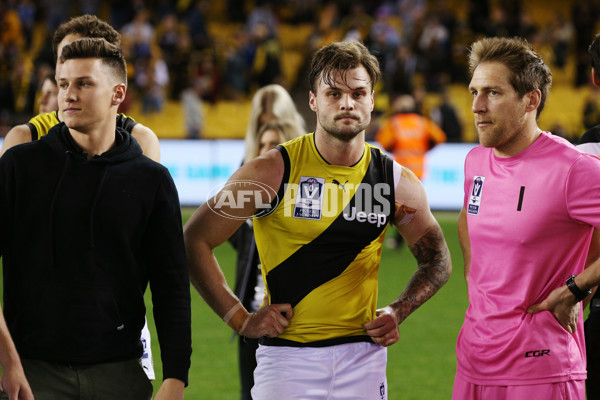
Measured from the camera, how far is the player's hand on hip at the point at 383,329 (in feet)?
12.0

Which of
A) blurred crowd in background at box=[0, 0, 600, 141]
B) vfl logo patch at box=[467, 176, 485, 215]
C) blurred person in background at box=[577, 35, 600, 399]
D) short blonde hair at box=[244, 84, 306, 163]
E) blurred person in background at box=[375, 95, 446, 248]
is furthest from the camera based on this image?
blurred crowd in background at box=[0, 0, 600, 141]

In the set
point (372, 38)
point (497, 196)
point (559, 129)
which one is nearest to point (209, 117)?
point (372, 38)

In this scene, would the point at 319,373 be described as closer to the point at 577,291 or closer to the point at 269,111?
the point at 577,291

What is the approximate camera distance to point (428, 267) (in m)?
3.94

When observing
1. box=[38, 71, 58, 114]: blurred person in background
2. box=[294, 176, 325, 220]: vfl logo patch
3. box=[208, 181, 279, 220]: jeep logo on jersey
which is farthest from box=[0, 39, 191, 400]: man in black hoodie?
box=[38, 71, 58, 114]: blurred person in background

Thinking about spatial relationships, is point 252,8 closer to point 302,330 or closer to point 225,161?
point 225,161

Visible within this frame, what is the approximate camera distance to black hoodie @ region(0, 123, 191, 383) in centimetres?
315

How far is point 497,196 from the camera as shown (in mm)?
3764

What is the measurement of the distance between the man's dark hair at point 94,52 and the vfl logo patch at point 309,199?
0.90 metres

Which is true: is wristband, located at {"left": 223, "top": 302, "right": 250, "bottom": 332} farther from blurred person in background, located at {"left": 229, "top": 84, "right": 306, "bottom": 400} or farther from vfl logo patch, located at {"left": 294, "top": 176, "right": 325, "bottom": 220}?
blurred person in background, located at {"left": 229, "top": 84, "right": 306, "bottom": 400}

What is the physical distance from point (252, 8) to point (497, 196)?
2103cm

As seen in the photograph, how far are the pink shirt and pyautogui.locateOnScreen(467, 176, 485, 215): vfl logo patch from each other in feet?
0.38

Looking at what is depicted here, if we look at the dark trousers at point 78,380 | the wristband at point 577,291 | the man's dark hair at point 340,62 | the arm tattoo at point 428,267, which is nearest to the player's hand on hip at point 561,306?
the wristband at point 577,291

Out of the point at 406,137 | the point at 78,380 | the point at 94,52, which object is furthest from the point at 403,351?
the point at 406,137
